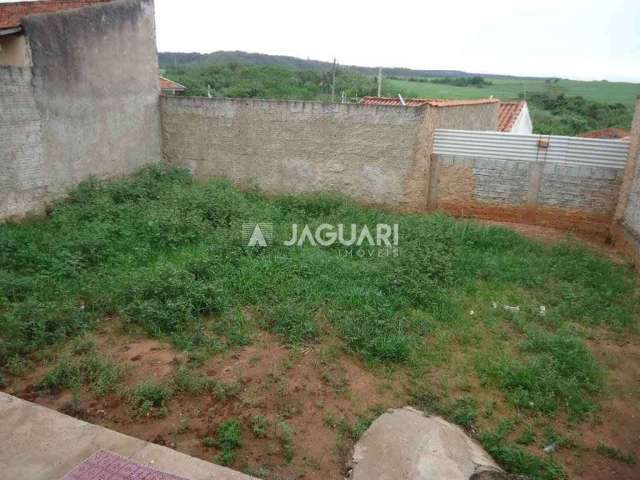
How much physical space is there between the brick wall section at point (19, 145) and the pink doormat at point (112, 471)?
19.3 ft

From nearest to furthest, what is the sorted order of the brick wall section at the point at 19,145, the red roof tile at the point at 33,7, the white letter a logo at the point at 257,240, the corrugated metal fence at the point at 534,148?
the white letter a logo at the point at 257,240
the brick wall section at the point at 19,145
the corrugated metal fence at the point at 534,148
the red roof tile at the point at 33,7

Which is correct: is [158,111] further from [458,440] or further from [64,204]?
[458,440]

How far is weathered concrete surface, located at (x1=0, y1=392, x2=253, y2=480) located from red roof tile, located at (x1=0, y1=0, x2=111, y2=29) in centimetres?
854

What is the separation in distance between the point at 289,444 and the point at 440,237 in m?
4.20

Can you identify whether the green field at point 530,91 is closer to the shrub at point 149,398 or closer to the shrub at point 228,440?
the shrub at point 149,398

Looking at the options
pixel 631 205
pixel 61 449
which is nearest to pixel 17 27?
pixel 61 449

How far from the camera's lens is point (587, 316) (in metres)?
5.21

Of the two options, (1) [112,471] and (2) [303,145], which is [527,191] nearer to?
(2) [303,145]

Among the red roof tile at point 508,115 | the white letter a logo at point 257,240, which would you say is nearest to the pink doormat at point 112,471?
the white letter a logo at point 257,240

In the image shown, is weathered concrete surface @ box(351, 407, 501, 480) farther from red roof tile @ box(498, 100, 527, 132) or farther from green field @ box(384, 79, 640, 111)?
green field @ box(384, 79, 640, 111)

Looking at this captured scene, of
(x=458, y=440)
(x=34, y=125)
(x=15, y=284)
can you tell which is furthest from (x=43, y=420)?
(x=34, y=125)

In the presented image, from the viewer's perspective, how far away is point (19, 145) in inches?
288

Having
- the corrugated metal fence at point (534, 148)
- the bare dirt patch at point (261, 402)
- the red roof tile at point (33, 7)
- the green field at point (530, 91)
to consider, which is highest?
the red roof tile at point (33, 7)

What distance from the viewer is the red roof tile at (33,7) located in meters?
9.17
